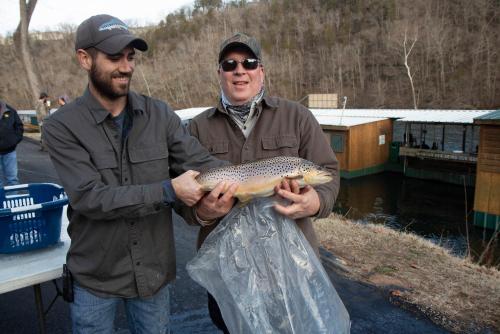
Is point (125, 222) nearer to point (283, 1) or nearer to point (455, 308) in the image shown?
point (455, 308)

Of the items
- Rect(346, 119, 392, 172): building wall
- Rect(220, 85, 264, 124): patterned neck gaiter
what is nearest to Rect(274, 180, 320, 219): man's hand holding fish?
Rect(220, 85, 264, 124): patterned neck gaiter

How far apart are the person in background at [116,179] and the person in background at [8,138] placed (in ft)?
21.7

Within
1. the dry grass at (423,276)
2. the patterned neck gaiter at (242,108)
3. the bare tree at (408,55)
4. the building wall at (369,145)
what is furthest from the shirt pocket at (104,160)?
the bare tree at (408,55)

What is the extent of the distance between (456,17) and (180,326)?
7212 centimetres

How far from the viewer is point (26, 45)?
18.6 meters

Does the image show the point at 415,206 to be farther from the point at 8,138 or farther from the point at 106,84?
the point at 106,84

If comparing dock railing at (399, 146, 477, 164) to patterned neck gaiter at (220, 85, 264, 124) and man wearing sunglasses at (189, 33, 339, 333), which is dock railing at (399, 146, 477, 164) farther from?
patterned neck gaiter at (220, 85, 264, 124)

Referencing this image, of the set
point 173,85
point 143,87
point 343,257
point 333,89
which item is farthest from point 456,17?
point 343,257

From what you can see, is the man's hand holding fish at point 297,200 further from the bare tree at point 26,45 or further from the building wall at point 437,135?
the building wall at point 437,135

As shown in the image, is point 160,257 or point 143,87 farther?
point 143,87

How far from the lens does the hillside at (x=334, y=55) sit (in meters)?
51.1

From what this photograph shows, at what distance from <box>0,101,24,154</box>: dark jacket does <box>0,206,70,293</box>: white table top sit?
584cm

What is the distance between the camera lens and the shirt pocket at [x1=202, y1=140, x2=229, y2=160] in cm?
261

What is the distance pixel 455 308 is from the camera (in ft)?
13.1
